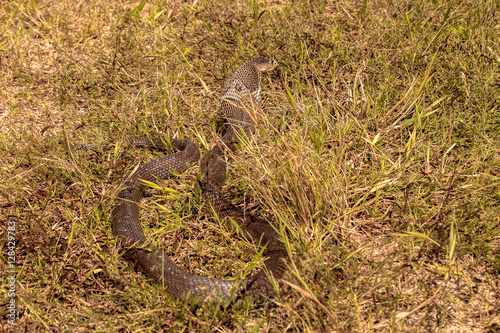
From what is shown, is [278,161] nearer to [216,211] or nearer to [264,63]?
[216,211]

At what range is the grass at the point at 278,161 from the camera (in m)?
2.50

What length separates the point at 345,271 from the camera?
2543 millimetres

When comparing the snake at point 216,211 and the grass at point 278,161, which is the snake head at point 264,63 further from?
the grass at point 278,161

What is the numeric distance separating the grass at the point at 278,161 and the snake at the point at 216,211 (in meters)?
0.09

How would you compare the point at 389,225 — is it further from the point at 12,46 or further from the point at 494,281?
the point at 12,46

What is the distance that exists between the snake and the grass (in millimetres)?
94

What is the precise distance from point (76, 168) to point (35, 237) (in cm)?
62

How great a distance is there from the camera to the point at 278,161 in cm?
294

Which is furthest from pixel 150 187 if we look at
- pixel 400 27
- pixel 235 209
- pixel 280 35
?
pixel 400 27

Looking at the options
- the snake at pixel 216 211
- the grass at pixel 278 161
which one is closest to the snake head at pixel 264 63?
the snake at pixel 216 211

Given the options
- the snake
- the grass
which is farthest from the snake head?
the grass

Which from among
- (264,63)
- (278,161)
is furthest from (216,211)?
(264,63)

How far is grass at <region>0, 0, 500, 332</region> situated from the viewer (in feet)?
8.20

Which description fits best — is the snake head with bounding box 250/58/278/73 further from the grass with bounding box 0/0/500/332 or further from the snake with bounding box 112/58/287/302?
the grass with bounding box 0/0/500/332
